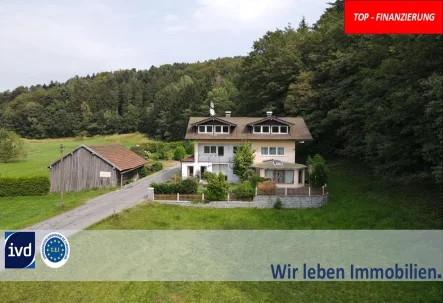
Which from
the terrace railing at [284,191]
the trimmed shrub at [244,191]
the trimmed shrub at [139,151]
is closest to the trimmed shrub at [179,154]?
the trimmed shrub at [139,151]

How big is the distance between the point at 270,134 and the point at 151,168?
728 inches

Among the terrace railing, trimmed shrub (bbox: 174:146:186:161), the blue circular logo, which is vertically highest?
trimmed shrub (bbox: 174:146:186:161)

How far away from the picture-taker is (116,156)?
35.2 metres

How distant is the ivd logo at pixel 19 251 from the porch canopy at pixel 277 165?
61.5ft

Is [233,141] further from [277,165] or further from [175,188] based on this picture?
[175,188]

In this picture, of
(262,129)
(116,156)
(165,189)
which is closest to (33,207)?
(116,156)

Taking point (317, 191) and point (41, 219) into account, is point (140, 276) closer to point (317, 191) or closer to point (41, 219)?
point (41, 219)

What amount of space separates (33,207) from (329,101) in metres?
34.2

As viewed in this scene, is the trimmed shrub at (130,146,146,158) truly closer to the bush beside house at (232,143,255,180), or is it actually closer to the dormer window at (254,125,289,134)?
the dormer window at (254,125,289,134)

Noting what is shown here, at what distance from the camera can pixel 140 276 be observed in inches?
582

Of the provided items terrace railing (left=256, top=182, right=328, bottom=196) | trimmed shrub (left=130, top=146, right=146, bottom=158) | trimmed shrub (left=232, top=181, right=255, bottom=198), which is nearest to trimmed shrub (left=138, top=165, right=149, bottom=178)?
trimmed shrub (left=130, top=146, right=146, bottom=158)

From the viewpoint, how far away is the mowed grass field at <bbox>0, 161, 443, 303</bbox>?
13.2 metres

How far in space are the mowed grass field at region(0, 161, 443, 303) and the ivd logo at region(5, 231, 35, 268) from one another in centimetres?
129

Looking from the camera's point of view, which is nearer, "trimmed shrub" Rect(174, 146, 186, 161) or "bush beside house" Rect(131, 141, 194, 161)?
"bush beside house" Rect(131, 141, 194, 161)
